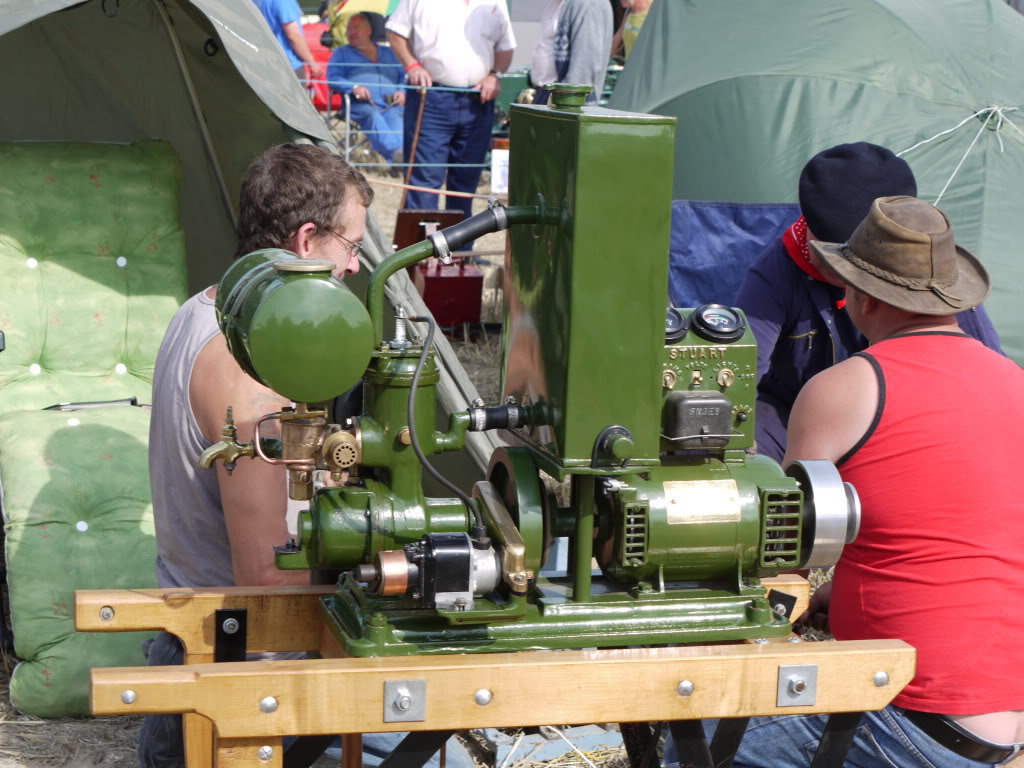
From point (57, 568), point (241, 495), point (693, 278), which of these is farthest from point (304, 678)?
point (693, 278)

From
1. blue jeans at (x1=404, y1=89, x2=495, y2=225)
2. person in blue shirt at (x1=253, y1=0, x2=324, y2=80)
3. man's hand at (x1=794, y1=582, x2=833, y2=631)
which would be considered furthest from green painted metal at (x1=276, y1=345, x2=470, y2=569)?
person in blue shirt at (x1=253, y1=0, x2=324, y2=80)

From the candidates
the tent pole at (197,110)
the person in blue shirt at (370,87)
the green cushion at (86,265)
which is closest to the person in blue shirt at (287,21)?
the person in blue shirt at (370,87)

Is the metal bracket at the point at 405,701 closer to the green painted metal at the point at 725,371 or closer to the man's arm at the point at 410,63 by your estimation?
the green painted metal at the point at 725,371

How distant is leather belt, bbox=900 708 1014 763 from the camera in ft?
6.81

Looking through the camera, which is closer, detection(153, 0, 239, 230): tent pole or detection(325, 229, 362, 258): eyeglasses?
detection(325, 229, 362, 258): eyeglasses

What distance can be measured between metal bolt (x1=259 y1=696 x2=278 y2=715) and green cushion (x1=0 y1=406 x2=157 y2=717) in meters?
1.75

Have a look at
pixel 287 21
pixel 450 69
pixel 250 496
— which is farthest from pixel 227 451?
pixel 287 21

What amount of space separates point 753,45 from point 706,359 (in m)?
3.91

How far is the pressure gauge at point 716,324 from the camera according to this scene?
193cm

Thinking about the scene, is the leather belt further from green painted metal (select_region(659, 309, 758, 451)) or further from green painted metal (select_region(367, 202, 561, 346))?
green painted metal (select_region(367, 202, 561, 346))

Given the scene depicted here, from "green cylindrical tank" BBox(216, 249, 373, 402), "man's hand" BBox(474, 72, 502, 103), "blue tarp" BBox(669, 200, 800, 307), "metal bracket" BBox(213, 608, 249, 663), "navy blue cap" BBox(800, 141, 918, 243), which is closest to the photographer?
"green cylindrical tank" BBox(216, 249, 373, 402)

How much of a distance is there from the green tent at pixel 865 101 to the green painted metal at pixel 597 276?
3.50 meters

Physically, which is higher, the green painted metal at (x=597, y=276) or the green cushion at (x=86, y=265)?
the green painted metal at (x=597, y=276)

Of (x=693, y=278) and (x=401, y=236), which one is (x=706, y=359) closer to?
(x=693, y=278)
